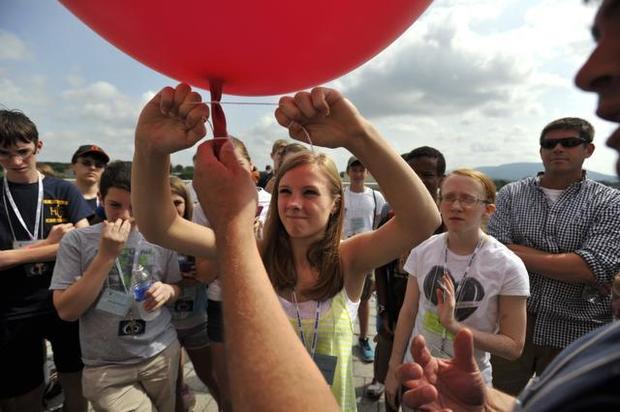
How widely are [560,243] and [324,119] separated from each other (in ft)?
6.86

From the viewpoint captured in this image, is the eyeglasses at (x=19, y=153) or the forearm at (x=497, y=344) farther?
the eyeglasses at (x=19, y=153)

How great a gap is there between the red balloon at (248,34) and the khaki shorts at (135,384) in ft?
5.49

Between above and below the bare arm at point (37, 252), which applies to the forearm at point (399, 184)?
above

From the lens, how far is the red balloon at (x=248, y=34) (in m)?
0.87

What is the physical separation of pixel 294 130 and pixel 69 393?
281 centimetres

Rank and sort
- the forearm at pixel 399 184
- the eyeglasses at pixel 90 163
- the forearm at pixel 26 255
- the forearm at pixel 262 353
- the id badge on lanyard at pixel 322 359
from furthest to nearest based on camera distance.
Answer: the eyeglasses at pixel 90 163
the forearm at pixel 26 255
the id badge on lanyard at pixel 322 359
the forearm at pixel 399 184
the forearm at pixel 262 353

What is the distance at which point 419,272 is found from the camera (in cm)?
221

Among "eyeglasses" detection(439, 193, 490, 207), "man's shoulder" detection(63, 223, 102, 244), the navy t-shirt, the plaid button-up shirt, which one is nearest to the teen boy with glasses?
the navy t-shirt

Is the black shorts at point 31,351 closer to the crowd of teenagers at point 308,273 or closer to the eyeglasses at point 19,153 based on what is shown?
the crowd of teenagers at point 308,273

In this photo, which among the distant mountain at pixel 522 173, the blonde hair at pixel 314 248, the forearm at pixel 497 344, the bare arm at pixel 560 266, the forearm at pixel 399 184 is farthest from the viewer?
the distant mountain at pixel 522 173

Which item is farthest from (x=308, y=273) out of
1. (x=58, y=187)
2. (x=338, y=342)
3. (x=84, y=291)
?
(x=58, y=187)

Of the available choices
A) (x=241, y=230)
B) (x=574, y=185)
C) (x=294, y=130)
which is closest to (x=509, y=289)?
(x=574, y=185)

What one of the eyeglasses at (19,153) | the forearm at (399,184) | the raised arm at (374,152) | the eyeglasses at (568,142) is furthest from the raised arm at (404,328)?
the eyeglasses at (19,153)

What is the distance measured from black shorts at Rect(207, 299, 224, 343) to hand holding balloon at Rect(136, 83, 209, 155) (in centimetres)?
198
